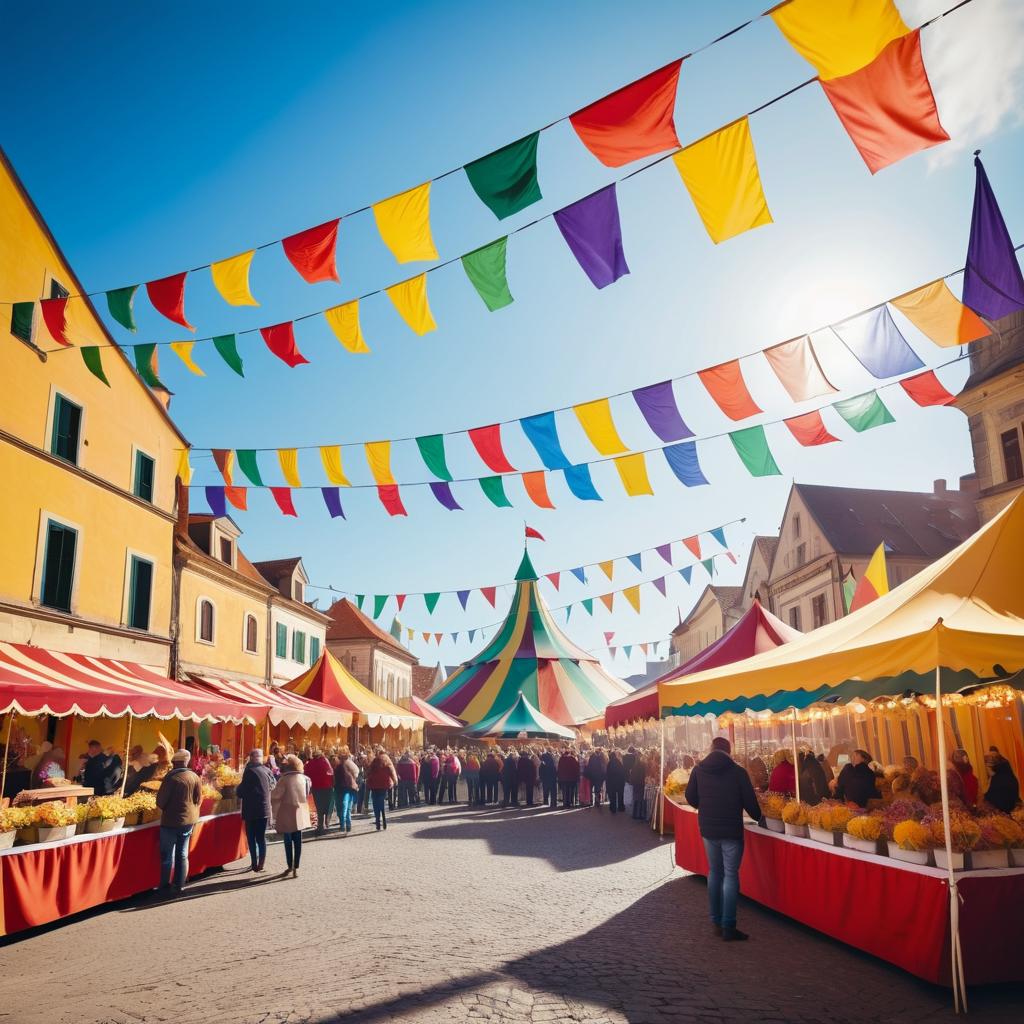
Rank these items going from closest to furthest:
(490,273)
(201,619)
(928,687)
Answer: (928,687)
(490,273)
(201,619)

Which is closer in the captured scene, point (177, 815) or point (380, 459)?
point (177, 815)

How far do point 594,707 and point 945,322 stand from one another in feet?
68.1

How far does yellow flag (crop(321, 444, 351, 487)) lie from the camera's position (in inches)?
513

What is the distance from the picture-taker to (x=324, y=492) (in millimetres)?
14914

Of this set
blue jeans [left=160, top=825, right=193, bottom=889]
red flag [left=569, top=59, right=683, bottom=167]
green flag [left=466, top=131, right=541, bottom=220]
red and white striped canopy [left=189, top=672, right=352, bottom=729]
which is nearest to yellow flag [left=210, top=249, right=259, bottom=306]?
Result: green flag [left=466, top=131, right=541, bottom=220]

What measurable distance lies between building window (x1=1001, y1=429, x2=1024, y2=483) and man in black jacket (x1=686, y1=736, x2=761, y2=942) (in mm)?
14276

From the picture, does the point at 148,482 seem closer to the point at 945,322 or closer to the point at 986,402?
the point at 945,322

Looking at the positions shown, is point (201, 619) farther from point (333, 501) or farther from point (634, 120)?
point (634, 120)

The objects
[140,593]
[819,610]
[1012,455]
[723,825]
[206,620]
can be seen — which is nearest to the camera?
[723,825]

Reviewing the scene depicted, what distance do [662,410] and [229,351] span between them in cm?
551

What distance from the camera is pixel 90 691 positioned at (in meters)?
10.5

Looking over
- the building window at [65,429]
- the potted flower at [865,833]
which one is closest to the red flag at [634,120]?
the potted flower at [865,833]

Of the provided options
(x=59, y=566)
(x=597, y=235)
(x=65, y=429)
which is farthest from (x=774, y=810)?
(x=65, y=429)

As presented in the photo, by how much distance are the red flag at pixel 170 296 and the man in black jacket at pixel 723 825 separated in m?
7.41
